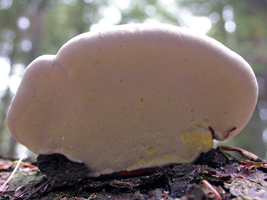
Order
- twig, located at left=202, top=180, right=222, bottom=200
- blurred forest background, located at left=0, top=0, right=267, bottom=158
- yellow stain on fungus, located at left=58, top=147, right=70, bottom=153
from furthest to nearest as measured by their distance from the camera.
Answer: blurred forest background, located at left=0, top=0, right=267, bottom=158, yellow stain on fungus, located at left=58, top=147, right=70, bottom=153, twig, located at left=202, top=180, right=222, bottom=200

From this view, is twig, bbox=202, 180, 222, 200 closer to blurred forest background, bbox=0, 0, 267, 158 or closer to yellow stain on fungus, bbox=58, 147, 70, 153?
yellow stain on fungus, bbox=58, 147, 70, 153

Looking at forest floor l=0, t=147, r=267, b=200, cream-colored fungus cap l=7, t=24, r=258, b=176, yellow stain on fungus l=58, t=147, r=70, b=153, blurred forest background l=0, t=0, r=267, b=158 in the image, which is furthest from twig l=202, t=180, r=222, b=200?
blurred forest background l=0, t=0, r=267, b=158

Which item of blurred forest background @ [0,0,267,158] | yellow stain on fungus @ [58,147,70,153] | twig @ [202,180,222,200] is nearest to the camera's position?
twig @ [202,180,222,200]

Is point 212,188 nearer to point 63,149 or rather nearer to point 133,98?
point 133,98

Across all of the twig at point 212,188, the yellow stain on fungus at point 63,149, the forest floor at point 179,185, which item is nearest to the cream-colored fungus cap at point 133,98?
the yellow stain on fungus at point 63,149

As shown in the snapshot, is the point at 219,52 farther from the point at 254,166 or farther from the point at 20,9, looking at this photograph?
the point at 20,9

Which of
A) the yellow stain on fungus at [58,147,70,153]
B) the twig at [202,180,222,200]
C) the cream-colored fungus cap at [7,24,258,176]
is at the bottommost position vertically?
the yellow stain on fungus at [58,147,70,153]

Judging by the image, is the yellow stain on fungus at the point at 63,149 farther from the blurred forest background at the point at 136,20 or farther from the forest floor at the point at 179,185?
the blurred forest background at the point at 136,20
